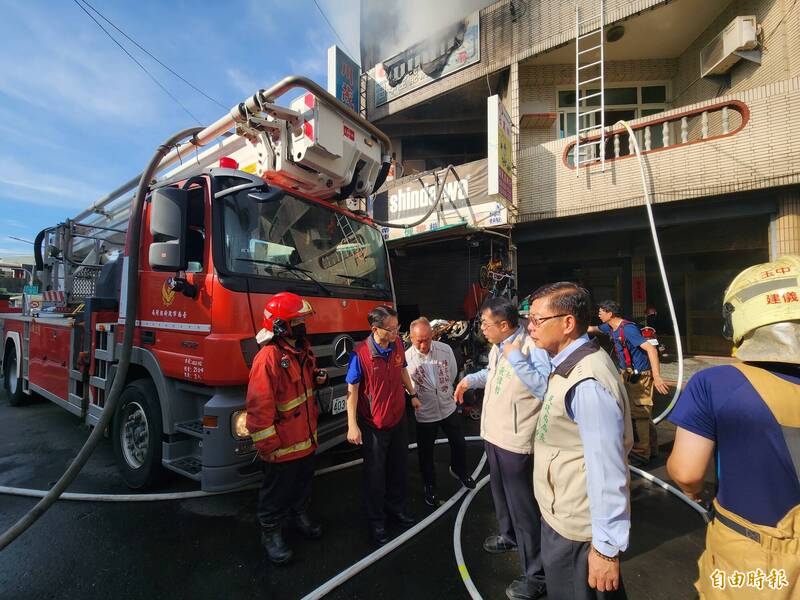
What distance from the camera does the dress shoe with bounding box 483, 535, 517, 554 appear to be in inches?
100

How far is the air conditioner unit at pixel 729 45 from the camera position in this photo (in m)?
6.87

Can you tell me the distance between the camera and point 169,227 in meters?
2.74

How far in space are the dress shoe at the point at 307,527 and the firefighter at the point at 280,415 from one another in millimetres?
186

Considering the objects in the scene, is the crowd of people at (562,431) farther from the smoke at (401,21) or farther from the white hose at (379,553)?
the smoke at (401,21)

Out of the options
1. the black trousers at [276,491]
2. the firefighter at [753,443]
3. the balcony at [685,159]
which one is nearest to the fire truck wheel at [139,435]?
the black trousers at [276,491]

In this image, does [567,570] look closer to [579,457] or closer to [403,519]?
[579,457]

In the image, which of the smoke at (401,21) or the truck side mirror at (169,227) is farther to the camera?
the smoke at (401,21)

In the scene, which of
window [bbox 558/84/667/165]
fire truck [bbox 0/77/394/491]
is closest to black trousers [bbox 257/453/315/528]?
fire truck [bbox 0/77/394/491]

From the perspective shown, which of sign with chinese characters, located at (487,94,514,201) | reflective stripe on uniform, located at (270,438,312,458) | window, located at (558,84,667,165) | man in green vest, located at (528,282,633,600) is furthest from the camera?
window, located at (558,84,667,165)

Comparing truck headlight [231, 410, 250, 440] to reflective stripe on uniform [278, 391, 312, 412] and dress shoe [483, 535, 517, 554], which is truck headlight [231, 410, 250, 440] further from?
dress shoe [483, 535, 517, 554]

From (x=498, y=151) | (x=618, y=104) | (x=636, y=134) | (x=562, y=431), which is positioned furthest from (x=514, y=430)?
(x=618, y=104)

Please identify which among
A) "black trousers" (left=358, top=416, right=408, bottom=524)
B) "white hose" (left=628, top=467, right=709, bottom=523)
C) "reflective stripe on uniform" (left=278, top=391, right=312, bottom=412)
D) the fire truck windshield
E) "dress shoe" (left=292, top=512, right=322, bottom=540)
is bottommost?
"white hose" (left=628, top=467, right=709, bottom=523)

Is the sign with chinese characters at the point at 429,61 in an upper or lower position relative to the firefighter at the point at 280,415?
upper

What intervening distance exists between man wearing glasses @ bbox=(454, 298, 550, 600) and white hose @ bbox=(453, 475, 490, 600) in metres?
0.20
